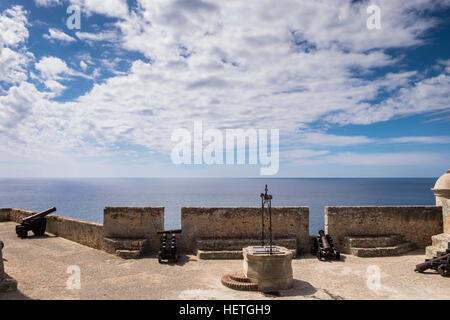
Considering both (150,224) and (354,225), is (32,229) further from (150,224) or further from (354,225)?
(354,225)

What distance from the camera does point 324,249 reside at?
1041 cm

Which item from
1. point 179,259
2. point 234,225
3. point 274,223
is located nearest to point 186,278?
point 179,259

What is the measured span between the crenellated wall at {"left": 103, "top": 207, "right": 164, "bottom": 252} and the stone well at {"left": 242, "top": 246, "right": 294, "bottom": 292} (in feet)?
14.8

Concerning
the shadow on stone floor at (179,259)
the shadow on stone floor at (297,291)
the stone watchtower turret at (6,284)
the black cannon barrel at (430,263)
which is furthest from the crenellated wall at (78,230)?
the black cannon barrel at (430,263)

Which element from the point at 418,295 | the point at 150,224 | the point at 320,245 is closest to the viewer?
the point at 418,295

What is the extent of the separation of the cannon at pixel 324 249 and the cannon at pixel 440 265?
226cm

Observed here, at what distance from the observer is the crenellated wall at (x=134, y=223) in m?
11.5

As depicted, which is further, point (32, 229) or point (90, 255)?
point (32, 229)

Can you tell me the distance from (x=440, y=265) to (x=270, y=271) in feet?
13.9

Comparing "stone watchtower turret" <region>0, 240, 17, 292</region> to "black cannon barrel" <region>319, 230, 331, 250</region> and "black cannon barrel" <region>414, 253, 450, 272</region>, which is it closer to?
"black cannon barrel" <region>319, 230, 331, 250</region>
